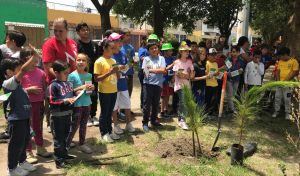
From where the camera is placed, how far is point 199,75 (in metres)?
5.41

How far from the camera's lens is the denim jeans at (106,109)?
4.18 metres

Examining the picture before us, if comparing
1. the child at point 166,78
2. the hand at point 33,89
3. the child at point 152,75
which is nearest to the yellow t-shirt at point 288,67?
the child at point 166,78

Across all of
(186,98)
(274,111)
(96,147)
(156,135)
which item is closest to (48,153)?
(96,147)

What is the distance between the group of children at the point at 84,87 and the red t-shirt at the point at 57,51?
0.86 feet

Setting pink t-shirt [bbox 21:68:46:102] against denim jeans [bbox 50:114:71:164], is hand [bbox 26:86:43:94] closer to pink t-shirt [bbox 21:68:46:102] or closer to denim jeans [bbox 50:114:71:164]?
pink t-shirt [bbox 21:68:46:102]

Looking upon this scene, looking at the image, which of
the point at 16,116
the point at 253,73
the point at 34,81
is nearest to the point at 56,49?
the point at 34,81

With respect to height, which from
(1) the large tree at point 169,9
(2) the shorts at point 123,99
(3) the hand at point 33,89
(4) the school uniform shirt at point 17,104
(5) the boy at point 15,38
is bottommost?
(2) the shorts at point 123,99

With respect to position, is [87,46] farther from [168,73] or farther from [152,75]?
[168,73]

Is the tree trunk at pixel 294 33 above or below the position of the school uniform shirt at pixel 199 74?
above

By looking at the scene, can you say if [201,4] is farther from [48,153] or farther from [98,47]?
[48,153]

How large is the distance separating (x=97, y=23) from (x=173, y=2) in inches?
796

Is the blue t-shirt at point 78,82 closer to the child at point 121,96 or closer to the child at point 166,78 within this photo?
the child at point 121,96

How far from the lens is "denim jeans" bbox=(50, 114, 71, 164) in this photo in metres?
3.30

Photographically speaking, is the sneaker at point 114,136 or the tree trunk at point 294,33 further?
Answer: the tree trunk at point 294,33
